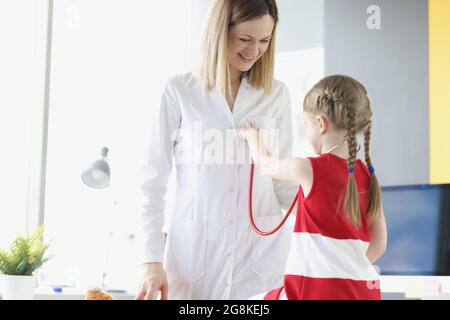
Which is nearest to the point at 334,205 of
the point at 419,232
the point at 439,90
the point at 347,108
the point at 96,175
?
the point at 347,108

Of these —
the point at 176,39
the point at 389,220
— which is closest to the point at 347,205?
the point at 389,220

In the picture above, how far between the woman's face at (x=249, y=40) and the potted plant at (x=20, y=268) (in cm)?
127

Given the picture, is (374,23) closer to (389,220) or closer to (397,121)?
(397,121)

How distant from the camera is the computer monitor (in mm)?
2512

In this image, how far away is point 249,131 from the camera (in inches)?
57.7

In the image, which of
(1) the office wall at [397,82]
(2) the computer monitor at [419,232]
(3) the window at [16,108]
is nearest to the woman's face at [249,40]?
(2) the computer monitor at [419,232]

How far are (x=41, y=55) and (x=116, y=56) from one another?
1.50ft

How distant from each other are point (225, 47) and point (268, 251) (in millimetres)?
482

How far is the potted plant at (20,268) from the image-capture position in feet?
7.61

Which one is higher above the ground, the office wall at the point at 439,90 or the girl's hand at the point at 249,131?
the office wall at the point at 439,90

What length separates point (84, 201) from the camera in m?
3.48

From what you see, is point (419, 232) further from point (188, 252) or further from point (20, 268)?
point (20, 268)

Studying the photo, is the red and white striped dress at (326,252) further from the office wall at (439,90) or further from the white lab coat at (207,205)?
the office wall at (439,90)

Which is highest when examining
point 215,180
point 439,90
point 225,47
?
point 439,90
